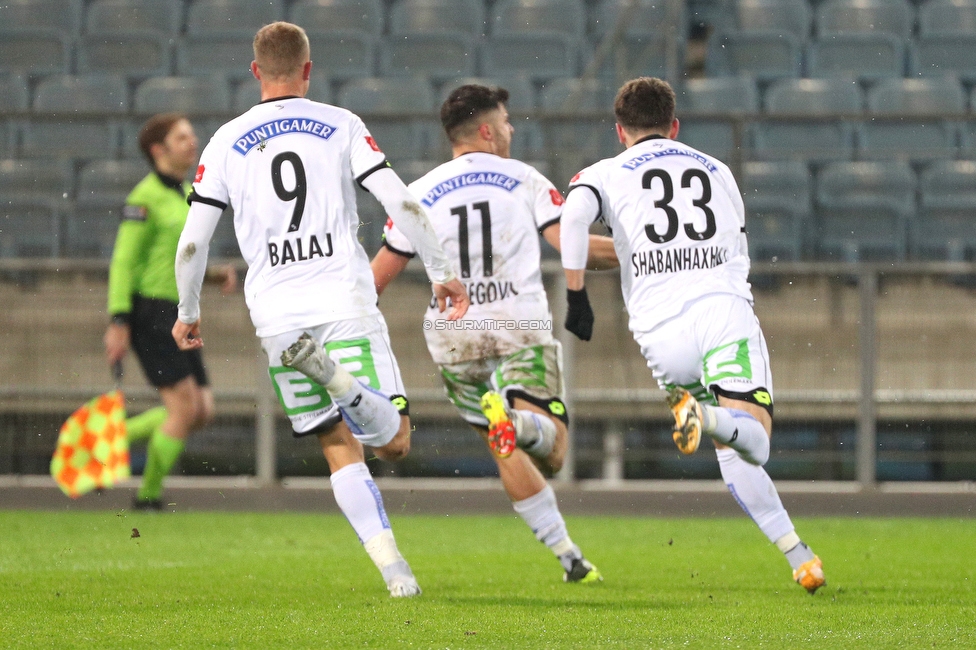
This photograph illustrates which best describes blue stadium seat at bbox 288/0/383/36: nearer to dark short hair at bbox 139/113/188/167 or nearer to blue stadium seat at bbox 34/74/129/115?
blue stadium seat at bbox 34/74/129/115

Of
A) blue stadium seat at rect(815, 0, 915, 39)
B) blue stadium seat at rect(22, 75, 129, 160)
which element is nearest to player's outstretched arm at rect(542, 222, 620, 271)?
blue stadium seat at rect(22, 75, 129, 160)

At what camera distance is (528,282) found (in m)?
5.62

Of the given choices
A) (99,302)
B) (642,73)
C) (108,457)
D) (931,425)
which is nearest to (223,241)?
(99,302)

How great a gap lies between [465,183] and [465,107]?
31 cm

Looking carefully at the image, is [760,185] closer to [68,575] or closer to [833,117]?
[833,117]

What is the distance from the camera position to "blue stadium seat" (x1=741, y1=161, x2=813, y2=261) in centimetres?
965

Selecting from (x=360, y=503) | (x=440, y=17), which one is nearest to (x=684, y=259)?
(x=360, y=503)

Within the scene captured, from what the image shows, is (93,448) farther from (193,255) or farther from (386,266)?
(193,255)

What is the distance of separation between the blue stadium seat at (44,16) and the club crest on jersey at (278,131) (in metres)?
7.10

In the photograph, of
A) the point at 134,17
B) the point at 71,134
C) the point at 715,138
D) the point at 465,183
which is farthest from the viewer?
the point at 134,17

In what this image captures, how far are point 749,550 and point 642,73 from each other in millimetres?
4608

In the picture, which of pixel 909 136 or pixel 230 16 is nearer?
pixel 909 136

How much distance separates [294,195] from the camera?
479 centimetres

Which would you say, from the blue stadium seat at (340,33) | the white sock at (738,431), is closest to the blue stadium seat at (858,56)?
the blue stadium seat at (340,33)
